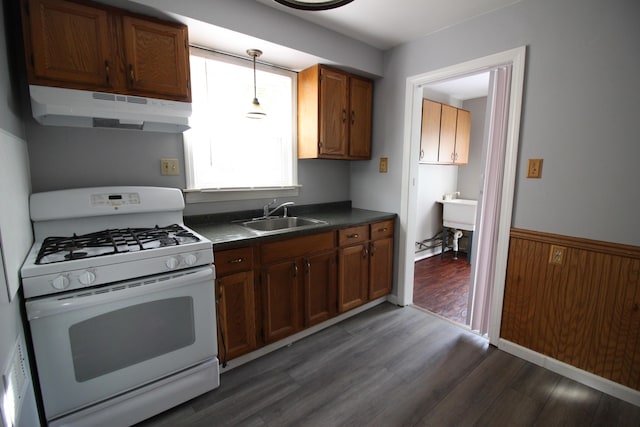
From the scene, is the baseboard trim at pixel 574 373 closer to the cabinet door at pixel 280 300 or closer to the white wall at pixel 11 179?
the cabinet door at pixel 280 300

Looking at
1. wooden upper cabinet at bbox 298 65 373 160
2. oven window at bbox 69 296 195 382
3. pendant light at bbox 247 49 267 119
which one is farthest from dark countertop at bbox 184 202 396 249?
pendant light at bbox 247 49 267 119

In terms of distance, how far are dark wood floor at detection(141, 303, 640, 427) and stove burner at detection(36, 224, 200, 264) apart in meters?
0.92

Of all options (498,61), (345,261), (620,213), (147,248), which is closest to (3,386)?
(147,248)

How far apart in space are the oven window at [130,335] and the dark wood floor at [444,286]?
2163 millimetres

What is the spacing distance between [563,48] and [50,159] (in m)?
3.05

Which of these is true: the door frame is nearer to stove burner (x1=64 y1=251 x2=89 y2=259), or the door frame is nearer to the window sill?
the window sill

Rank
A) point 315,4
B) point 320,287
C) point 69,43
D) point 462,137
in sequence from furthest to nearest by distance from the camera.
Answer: point 462,137 < point 320,287 < point 69,43 < point 315,4

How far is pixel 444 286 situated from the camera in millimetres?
3270

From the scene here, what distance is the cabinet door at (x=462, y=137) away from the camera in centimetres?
394

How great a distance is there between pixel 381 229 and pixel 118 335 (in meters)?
2.03

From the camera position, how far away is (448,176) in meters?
4.37

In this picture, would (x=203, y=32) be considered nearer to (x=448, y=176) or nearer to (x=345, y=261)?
(x=345, y=261)

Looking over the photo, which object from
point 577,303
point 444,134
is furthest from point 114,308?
point 444,134

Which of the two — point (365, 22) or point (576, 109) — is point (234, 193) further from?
point (576, 109)
